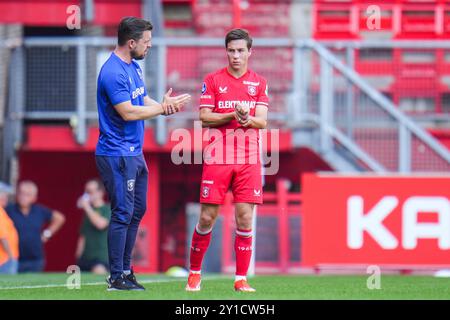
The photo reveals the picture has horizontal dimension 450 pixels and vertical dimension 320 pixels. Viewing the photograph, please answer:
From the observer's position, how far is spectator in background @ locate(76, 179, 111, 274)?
55.1 ft

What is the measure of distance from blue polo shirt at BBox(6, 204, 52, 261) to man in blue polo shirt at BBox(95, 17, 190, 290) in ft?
23.5

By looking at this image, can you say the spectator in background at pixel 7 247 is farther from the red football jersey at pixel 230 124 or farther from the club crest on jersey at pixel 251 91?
the club crest on jersey at pixel 251 91

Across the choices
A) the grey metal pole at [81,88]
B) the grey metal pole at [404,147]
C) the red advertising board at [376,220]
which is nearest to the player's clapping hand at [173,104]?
the red advertising board at [376,220]

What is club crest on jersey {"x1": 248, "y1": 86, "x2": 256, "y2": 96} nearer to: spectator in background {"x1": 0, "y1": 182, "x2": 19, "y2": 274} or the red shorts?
the red shorts

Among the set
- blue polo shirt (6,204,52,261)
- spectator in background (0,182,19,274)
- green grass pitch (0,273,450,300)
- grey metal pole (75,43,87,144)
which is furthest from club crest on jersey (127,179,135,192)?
grey metal pole (75,43,87,144)

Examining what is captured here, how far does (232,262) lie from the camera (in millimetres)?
16625

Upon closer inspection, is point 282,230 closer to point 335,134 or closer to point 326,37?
point 335,134

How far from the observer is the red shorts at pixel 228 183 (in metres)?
9.66

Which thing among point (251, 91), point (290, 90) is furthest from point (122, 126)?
point (290, 90)

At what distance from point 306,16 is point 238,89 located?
32.8ft

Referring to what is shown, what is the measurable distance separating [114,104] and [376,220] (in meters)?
6.14

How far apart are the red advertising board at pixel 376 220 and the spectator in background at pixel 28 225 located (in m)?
3.79

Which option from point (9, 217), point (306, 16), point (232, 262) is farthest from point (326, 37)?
point (9, 217)

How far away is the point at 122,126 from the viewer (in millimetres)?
9695
